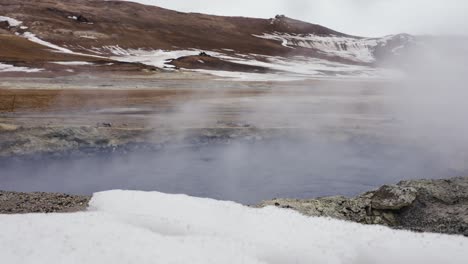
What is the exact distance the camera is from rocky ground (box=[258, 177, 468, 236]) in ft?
27.7

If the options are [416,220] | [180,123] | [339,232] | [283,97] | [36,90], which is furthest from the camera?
[283,97]

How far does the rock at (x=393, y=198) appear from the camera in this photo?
891 cm

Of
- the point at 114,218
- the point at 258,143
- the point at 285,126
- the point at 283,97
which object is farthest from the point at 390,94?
the point at 114,218

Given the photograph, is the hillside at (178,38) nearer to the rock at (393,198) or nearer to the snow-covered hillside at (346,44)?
the snow-covered hillside at (346,44)

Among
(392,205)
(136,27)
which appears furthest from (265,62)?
(392,205)

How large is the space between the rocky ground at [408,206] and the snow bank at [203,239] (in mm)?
873

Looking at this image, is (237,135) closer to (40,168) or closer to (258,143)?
(258,143)

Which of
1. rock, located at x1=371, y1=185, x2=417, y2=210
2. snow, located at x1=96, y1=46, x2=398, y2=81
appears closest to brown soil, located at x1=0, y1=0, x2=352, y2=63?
snow, located at x1=96, y1=46, x2=398, y2=81

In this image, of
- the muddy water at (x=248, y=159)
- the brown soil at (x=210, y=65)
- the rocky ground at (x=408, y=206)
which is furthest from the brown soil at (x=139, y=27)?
the rocky ground at (x=408, y=206)

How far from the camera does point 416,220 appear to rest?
862cm

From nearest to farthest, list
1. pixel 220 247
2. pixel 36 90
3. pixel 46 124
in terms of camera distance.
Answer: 1. pixel 220 247
2. pixel 46 124
3. pixel 36 90

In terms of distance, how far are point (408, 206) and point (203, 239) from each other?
14.2ft

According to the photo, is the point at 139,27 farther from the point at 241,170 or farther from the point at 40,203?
the point at 40,203

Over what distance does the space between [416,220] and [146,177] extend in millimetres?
8305
